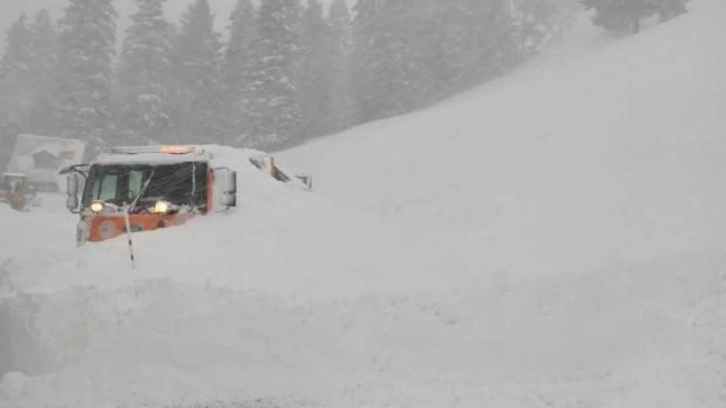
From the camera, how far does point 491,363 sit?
886 centimetres

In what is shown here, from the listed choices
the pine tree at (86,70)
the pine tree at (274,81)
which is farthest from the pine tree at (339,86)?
the pine tree at (86,70)

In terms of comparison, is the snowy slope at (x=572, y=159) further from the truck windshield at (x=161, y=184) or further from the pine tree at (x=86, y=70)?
the pine tree at (x=86, y=70)

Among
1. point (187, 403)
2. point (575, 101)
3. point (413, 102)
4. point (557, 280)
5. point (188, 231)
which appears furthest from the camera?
point (413, 102)

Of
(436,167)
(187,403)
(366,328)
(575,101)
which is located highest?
(575,101)

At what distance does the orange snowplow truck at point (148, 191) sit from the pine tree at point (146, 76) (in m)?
29.7

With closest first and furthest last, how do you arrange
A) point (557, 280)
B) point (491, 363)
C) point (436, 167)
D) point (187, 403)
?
point (187, 403)
point (491, 363)
point (557, 280)
point (436, 167)

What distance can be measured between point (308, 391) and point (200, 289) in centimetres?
198

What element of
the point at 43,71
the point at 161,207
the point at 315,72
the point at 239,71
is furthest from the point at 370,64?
the point at 161,207

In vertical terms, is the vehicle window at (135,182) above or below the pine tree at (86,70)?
below

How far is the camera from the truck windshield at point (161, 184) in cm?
1242

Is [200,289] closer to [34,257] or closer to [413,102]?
[34,257]

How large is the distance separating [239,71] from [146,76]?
5.96 m

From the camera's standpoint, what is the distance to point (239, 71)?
46.3 meters

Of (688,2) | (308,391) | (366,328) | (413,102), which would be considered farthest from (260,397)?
(688,2)
